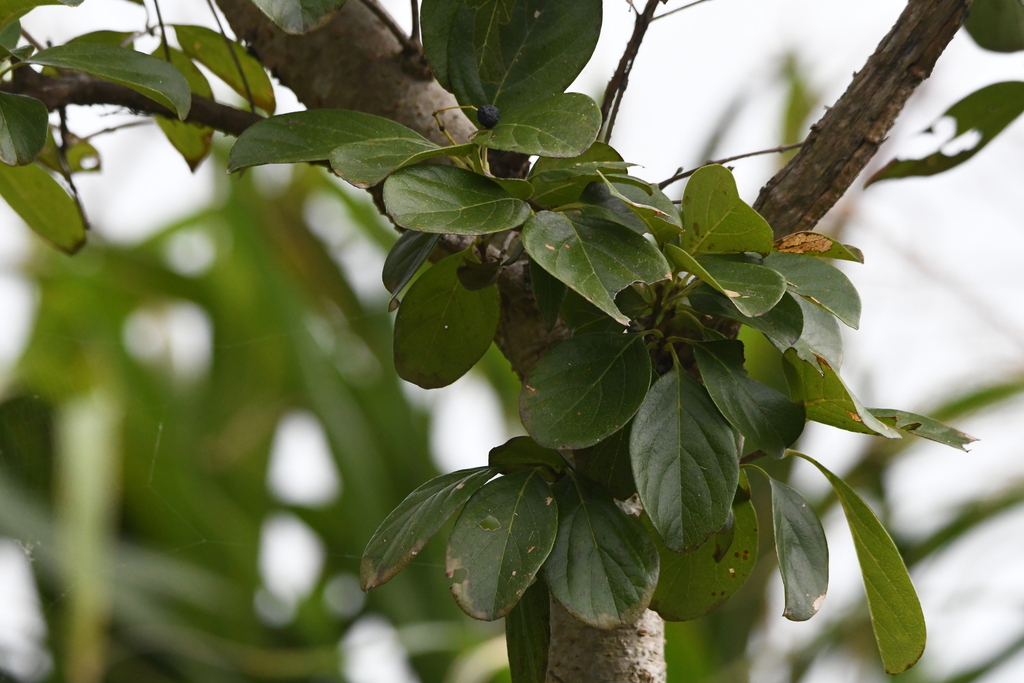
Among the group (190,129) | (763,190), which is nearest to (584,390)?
(763,190)

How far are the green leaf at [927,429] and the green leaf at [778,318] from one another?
0.17 feet

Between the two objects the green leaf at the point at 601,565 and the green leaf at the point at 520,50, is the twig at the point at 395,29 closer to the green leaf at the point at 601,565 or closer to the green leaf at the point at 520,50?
the green leaf at the point at 520,50

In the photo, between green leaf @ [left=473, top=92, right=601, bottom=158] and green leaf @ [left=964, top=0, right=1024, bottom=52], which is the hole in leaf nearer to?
green leaf @ [left=473, top=92, right=601, bottom=158]

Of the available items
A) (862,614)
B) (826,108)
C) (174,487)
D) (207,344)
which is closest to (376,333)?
(207,344)

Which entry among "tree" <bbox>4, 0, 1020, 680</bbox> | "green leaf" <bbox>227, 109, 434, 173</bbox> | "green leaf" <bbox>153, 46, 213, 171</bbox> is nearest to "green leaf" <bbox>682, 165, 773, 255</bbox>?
"tree" <bbox>4, 0, 1020, 680</bbox>

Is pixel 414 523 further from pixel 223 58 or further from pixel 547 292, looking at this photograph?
pixel 223 58

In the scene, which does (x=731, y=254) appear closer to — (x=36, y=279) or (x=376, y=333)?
(x=376, y=333)

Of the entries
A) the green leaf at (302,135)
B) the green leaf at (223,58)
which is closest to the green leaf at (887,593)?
the green leaf at (302,135)

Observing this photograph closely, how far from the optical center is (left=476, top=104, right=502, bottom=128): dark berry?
258mm

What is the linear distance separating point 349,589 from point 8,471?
616 mm

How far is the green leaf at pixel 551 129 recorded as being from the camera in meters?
0.22

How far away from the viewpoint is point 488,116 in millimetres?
258

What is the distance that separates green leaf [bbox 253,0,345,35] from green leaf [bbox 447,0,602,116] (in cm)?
4

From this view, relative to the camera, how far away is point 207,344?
5.25 feet
